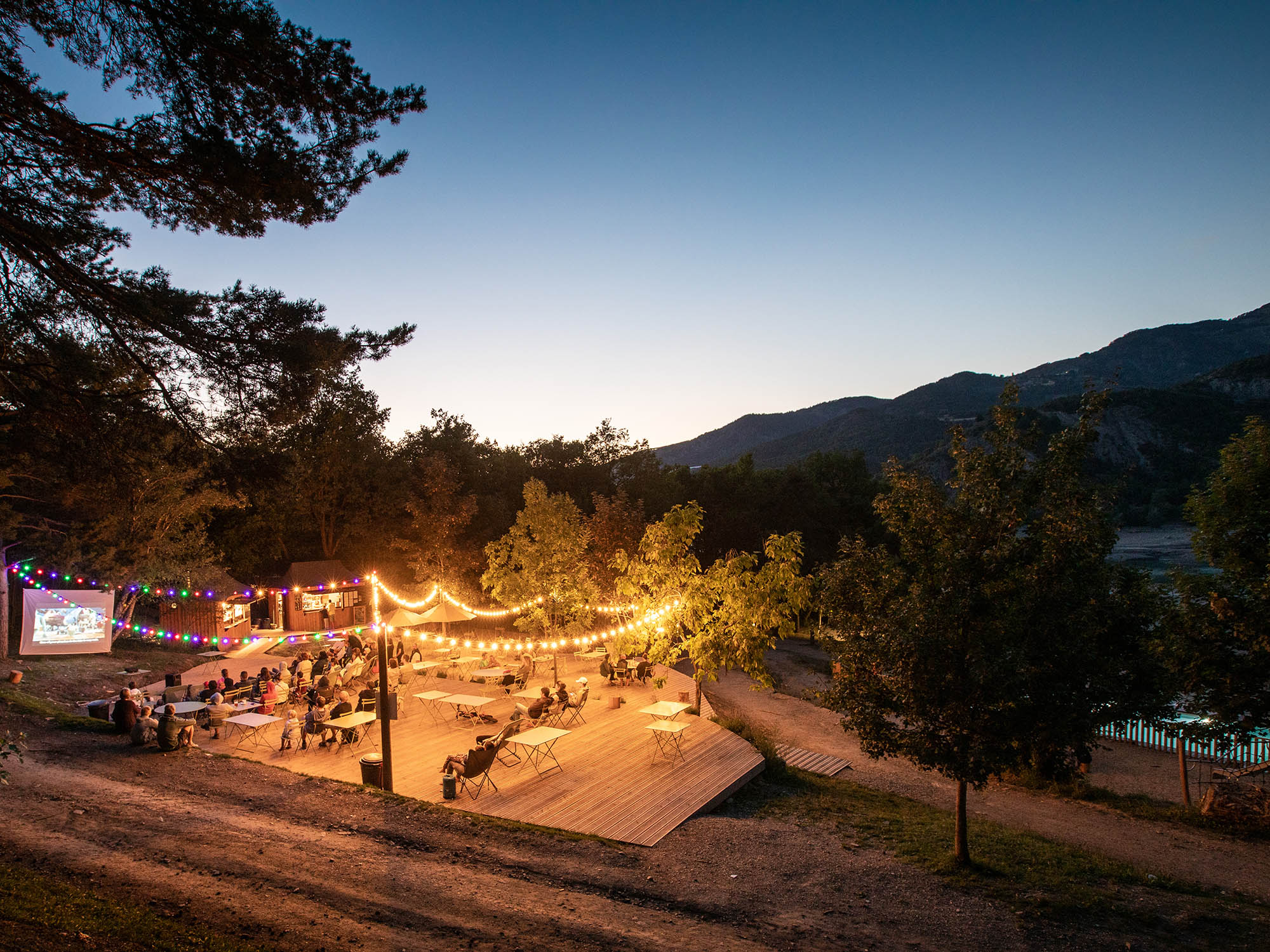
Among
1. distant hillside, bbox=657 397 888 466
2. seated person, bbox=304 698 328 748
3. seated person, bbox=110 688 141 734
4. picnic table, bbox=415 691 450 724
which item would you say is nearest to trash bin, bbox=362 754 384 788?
seated person, bbox=304 698 328 748

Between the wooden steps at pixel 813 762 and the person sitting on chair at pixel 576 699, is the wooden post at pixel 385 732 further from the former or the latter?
the wooden steps at pixel 813 762

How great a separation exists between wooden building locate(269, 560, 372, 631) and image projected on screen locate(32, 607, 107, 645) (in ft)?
24.6

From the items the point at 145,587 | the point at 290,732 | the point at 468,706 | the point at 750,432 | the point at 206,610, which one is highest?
the point at 750,432

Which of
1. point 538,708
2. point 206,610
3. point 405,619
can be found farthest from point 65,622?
point 538,708

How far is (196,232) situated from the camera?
759cm

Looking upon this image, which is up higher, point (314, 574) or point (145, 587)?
point (145, 587)

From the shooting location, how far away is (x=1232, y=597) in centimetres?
1006

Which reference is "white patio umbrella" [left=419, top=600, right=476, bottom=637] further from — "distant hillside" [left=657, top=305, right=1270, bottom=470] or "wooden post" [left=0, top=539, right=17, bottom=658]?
"distant hillside" [left=657, top=305, right=1270, bottom=470]

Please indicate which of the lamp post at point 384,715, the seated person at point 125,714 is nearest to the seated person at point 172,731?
the seated person at point 125,714

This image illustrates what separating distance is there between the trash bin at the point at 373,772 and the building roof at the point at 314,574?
18357 mm

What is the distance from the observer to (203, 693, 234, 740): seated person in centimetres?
1350

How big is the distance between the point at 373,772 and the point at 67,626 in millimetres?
14184

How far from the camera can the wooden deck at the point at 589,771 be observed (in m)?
10.0

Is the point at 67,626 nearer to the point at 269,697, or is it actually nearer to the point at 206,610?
the point at 206,610
